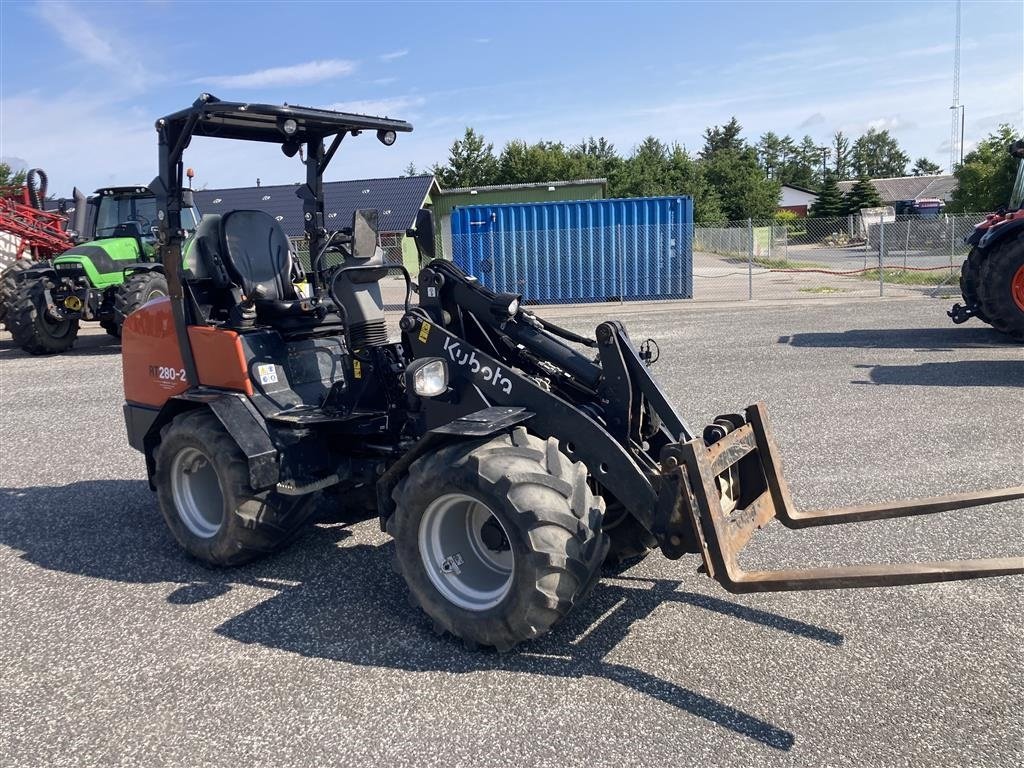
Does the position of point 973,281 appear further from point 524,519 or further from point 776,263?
point 776,263

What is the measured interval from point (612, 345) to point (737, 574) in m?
1.20

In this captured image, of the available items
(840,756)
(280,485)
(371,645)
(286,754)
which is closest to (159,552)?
(280,485)

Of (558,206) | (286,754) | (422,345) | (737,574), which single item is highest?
(558,206)

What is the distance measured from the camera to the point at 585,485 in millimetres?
3723

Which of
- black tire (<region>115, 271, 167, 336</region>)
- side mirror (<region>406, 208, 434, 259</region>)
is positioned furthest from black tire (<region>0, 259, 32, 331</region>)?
side mirror (<region>406, 208, 434, 259</region>)

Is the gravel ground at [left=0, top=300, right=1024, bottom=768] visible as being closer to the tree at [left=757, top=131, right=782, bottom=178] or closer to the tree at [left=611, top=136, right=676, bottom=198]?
the tree at [left=611, top=136, right=676, bottom=198]

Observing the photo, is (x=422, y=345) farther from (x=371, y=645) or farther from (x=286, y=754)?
(x=286, y=754)

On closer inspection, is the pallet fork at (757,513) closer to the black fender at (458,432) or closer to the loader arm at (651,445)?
the loader arm at (651,445)

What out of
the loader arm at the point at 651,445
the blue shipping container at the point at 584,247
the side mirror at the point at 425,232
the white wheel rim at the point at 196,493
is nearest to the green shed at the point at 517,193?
the blue shipping container at the point at 584,247

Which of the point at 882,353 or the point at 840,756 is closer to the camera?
the point at 840,756

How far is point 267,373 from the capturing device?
495 cm

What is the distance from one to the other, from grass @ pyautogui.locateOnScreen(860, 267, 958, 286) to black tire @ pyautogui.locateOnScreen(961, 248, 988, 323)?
892 centimetres

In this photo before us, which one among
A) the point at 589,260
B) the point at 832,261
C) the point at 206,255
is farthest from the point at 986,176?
the point at 206,255

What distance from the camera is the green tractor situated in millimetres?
13750
